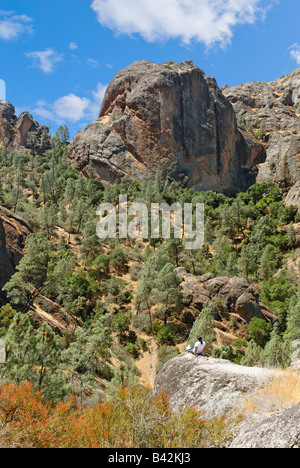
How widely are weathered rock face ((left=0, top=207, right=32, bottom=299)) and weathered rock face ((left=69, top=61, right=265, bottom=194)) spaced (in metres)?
53.4

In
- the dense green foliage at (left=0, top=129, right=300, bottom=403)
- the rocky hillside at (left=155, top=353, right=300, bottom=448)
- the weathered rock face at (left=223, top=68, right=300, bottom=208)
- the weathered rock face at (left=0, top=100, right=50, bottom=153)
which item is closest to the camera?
Answer: the rocky hillside at (left=155, top=353, right=300, bottom=448)

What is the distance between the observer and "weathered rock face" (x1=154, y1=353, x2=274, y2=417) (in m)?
7.55

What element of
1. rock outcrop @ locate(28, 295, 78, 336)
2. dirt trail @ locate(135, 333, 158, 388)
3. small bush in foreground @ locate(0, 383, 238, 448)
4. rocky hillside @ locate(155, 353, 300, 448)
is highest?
rocky hillside @ locate(155, 353, 300, 448)

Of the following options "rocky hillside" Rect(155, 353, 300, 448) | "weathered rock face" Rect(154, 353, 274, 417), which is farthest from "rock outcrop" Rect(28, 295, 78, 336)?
"weathered rock face" Rect(154, 353, 274, 417)

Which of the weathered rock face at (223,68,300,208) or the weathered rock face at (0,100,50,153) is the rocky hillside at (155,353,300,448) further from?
the weathered rock face at (0,100,50,153)

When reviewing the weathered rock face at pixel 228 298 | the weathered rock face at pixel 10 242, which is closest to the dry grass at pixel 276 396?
the weathered rock face at pixel 10 242

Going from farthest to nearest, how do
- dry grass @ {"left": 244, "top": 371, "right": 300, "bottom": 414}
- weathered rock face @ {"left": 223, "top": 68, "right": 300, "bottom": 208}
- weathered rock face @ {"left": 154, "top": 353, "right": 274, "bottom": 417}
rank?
weathered rock face @ {"left": 223, "top": 68, "right": 300, "bottom": 208}
weathered rock face @ {"left": 154, "top": 353, "right": 274, "bottom": 417}
dry grass @ {"left": 244, "top": 371, "right": 300, "bottom": 414}

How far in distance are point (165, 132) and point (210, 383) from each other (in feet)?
276

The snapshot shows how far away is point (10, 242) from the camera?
98.1 ft

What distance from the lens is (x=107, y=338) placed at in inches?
781

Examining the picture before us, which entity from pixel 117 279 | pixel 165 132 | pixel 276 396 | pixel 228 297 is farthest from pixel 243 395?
pixel 165 132

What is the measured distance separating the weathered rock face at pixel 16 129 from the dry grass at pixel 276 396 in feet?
367

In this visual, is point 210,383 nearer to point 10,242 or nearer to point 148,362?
point 148,362

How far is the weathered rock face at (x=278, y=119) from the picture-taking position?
85.1 m
